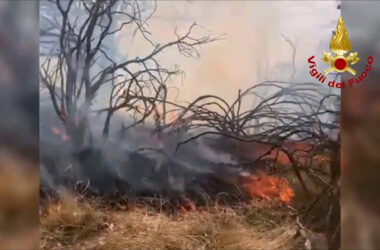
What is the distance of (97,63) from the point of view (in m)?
1.43

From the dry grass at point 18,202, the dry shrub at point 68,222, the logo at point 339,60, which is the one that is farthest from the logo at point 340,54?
the dry grass at point 18,202

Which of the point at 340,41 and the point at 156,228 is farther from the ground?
the point at 340,41

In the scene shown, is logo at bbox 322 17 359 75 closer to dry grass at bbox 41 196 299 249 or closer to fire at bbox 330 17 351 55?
fire at bbox 330 17 351 55

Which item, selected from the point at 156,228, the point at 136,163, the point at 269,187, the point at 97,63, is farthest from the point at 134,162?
the point at 269,187

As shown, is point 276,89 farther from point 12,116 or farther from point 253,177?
point 12,116

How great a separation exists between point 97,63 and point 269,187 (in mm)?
689

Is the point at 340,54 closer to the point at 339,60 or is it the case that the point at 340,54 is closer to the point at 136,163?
the point at 339,60

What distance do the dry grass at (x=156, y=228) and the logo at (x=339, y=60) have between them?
0.48m

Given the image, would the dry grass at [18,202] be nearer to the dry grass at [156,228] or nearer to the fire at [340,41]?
the dry grass at [156,228]

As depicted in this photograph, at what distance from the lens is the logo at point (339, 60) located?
143cm

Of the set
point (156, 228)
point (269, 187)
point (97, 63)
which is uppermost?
point (97, 63)

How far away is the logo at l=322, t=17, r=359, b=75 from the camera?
1.43 metres

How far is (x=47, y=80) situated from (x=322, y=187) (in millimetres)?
956

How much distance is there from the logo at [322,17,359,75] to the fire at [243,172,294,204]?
392 mm
